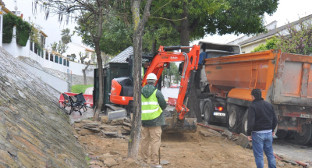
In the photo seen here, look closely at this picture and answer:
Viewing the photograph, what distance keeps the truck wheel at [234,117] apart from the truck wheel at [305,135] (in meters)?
1.83

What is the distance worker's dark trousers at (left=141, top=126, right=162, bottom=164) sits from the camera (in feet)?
20.0

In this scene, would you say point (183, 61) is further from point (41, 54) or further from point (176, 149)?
Answer: point (41, 54)

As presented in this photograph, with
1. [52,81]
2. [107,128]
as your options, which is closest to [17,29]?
[52,81]

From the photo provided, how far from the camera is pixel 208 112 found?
13109 mm

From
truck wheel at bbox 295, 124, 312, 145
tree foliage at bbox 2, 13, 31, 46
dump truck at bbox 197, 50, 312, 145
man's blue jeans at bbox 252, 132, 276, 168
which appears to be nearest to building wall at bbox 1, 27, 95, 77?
tree foliage at bbox 2, 13, 31, 46

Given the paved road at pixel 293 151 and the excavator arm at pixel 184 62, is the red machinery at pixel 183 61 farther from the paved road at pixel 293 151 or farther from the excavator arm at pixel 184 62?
the paved road at pixel 293 151

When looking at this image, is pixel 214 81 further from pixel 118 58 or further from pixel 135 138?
pixel 135 138

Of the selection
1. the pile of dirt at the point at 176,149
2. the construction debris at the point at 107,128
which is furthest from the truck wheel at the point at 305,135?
the construction debris at the point at 107,128

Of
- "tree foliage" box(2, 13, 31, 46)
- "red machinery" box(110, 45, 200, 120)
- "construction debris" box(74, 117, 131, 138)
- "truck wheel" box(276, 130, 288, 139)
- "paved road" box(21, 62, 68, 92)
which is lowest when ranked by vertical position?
"truck wheel" box(276, 130, 288, 139)

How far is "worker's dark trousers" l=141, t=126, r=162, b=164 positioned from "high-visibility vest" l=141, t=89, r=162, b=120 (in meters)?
0.25

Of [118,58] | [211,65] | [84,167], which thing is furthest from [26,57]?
[84,167]

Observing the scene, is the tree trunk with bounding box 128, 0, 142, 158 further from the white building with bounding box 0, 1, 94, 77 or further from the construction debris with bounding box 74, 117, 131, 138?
the white building with bounding box 0, 1, 94, 77

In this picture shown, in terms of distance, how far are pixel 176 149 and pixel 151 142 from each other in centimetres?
180

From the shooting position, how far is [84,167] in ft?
14.3
